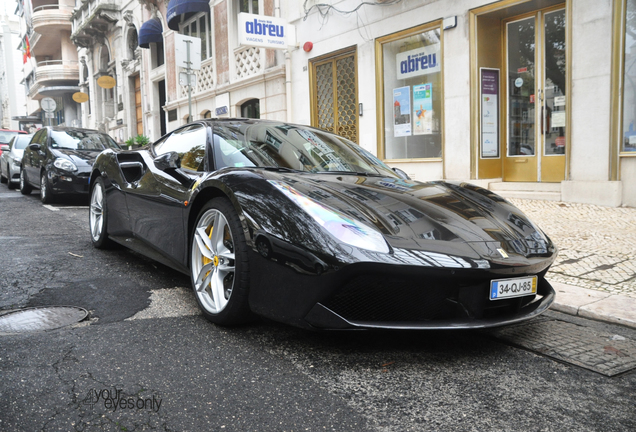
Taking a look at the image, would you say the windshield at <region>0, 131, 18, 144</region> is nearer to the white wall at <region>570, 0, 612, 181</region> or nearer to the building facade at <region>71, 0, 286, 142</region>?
the building facade at <region>71, 0, 286, 142</region>

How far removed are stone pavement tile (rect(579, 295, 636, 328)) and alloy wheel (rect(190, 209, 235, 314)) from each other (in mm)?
2302

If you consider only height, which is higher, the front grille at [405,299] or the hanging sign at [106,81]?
the hanging sign at [106,81]

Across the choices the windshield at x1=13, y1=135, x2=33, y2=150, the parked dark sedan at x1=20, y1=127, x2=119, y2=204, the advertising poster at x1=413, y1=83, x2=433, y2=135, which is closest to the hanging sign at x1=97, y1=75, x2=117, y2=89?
the windshield at x1=13, y1=135, x2=33, y2=150

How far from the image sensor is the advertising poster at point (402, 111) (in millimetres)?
11367

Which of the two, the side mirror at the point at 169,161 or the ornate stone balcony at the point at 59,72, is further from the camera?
the ornate stone balcony at the point at 59,72

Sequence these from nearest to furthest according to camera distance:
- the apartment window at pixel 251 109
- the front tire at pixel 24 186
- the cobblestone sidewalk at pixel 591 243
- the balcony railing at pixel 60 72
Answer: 1. the cobblestone sidewalk at pixel 591 243
2. the front tire at pixel 24 186
3. the apartment window at pixel 251 109
4. the balcony railing at pixel 60 72

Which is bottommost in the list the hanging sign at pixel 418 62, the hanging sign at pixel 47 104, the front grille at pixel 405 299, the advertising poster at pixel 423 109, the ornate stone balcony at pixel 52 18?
the front grille at pixel 405 299

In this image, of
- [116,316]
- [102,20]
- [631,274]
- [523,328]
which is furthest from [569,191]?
[102,20]

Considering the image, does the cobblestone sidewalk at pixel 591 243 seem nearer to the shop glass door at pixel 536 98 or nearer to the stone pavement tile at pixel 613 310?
the stone pavement tile at pixel 613 310

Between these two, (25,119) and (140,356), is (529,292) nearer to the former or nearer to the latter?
(140,356)

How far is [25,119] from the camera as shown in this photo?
53938 millimetres

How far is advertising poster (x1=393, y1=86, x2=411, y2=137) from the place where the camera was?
11.4 meters

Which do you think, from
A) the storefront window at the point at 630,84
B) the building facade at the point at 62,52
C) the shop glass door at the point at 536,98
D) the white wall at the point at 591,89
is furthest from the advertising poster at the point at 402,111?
the building facade at the point at 62,52

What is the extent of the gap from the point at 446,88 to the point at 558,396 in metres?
8.45
